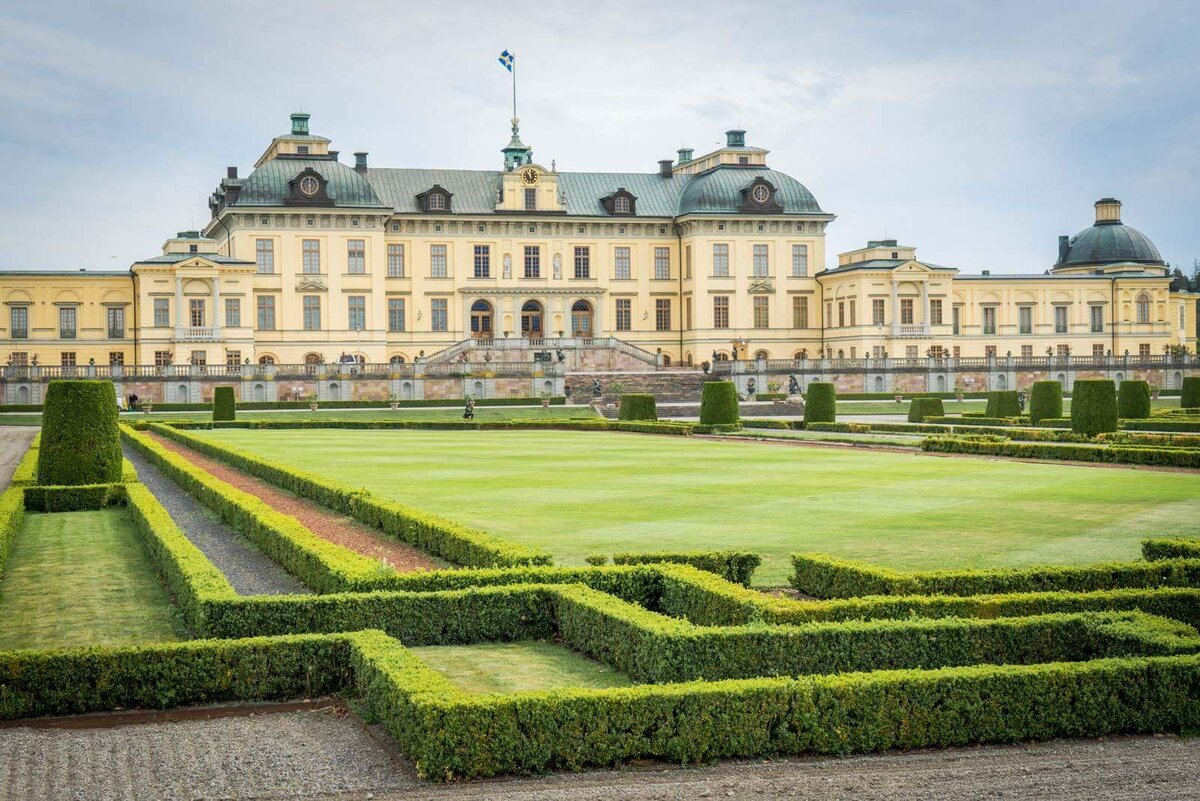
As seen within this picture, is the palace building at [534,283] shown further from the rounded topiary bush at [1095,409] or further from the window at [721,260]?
the rounded topiary bush at [1095,409]

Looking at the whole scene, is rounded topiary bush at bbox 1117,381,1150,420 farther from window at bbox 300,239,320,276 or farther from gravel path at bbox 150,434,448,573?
window at bbox 300,239,320,276

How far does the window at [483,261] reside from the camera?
73875 mm

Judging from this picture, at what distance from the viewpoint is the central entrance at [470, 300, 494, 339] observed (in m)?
74.1

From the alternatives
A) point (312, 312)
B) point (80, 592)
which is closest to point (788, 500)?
point (80, 592)

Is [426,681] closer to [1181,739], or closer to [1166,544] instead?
[1181,739]

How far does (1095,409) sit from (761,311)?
147ft

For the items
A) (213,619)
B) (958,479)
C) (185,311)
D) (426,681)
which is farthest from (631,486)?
(185,311)

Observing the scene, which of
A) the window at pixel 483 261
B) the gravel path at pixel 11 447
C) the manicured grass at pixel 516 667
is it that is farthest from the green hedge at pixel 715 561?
the window at pixel 483 261

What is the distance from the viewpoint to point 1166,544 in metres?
12.4

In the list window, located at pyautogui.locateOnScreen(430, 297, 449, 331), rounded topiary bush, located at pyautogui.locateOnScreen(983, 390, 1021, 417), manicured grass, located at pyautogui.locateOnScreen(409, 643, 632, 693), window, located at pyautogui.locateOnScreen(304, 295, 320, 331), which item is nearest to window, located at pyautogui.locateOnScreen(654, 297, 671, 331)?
window, located at pyautogui.locateOnScreen(430, 297, 449, 331)

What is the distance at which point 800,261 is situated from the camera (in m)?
77.4

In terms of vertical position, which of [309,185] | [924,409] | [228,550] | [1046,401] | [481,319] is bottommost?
[228,550]

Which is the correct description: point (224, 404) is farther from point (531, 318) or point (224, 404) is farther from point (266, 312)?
point (531, 318)

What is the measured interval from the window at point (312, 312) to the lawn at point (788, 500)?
40928 millimetres
